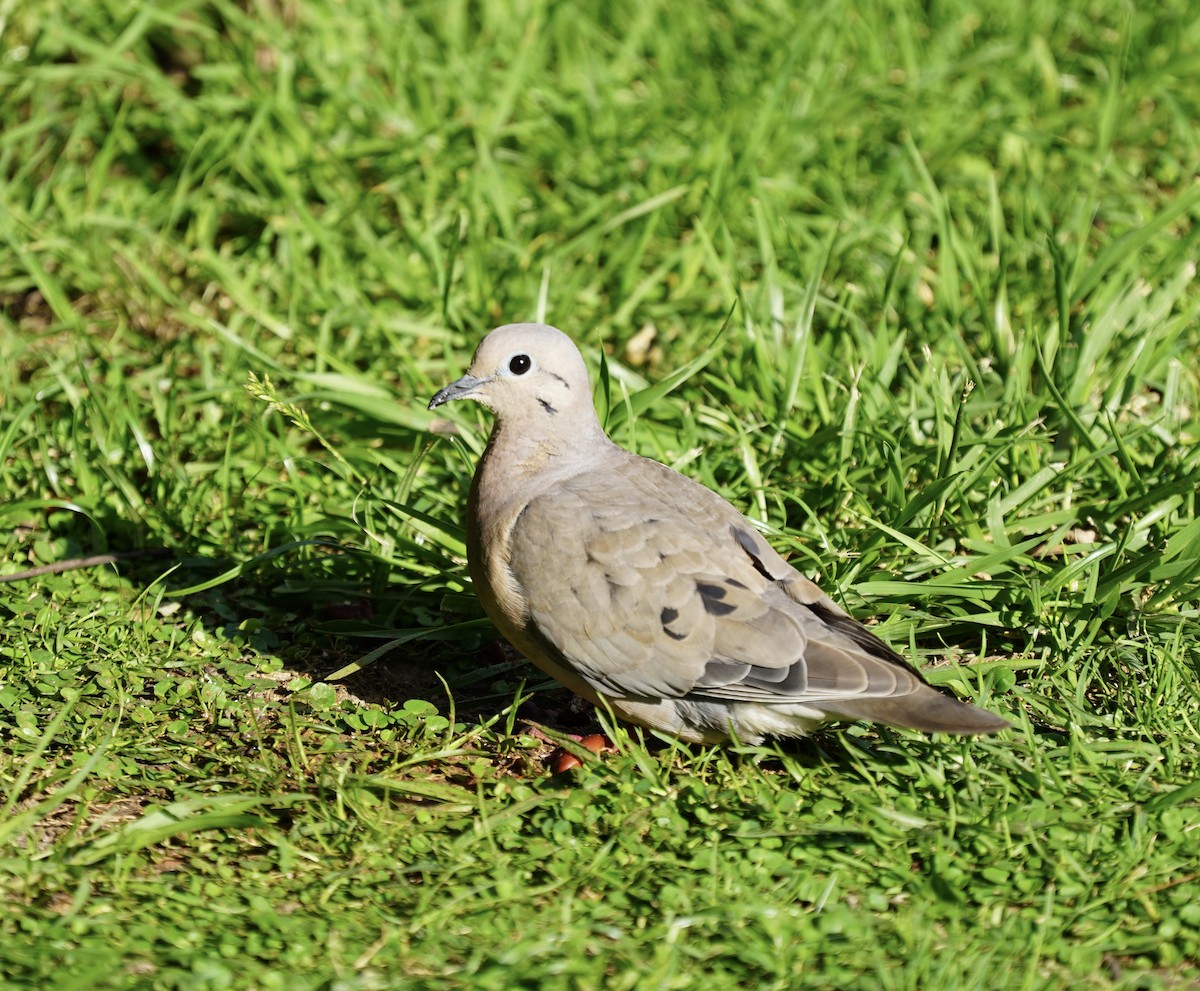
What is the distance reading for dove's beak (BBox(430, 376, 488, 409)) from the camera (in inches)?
145

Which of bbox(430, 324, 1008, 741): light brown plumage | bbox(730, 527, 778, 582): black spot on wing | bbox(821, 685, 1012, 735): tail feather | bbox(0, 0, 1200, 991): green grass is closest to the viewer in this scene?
bbox(0, 0, 1200, 991): green grass

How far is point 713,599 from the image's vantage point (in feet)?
11.1

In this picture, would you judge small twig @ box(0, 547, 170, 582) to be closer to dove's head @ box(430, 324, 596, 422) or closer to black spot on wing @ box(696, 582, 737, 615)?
dove's head @ box(430, 324, 596, 422)

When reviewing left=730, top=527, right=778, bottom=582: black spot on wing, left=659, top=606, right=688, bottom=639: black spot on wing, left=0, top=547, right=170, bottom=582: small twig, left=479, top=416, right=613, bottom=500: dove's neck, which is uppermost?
left=479, top=416, right=613, bottom=500: dove's neck

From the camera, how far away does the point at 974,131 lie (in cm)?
607

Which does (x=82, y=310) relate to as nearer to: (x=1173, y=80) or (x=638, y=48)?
(x=638, y=48)

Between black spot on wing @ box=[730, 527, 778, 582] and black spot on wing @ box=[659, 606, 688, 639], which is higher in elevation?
black spot on wing @ box=[730, 527, 778, 582]

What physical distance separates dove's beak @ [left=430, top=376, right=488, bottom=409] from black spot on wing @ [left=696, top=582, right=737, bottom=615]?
2.76 ft

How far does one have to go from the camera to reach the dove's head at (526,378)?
145 inches

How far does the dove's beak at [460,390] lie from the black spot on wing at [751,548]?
80 centimetres

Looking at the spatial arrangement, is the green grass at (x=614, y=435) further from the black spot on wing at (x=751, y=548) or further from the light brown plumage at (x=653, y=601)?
the black spot on wing at (x=751, y=548)

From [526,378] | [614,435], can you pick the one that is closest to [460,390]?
[526,378]

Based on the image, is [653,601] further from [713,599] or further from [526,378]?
[526,378]

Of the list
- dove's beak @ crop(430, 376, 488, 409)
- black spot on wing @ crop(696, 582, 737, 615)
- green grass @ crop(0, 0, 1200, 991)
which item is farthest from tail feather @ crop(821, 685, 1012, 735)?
dove's beak @ crop(430, 376, 488, 409)
